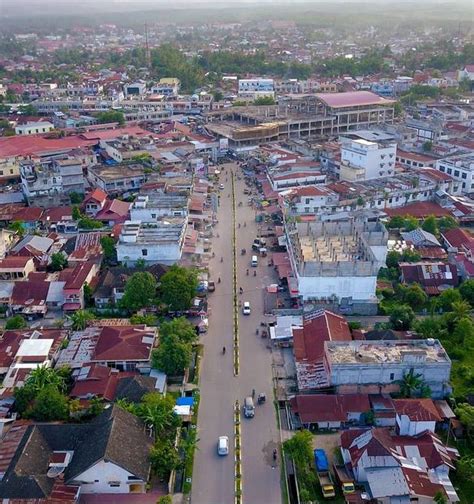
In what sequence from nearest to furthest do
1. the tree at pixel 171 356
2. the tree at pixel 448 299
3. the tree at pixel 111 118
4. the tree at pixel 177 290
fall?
the tree at pixel 171 356 → the tree at pixel 177 290 → the tree at pixel 448 299 → the tree at pixel 111 118

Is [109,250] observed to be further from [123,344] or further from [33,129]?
[33,129]

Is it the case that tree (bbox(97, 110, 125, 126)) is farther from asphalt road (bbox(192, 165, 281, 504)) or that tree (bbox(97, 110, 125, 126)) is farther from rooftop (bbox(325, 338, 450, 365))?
rooftop (bbox(325, 338, 450, 365))

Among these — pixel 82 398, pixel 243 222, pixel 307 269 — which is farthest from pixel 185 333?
pixel 243 222

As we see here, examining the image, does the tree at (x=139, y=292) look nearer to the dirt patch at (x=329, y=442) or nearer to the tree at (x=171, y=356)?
the tree at (x=171, y=356)

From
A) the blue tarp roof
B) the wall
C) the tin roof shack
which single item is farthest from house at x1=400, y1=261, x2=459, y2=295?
the wall

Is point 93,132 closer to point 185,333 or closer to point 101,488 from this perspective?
point 185,333

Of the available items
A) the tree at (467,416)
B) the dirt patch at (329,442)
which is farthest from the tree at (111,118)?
the tree at (467,416)
